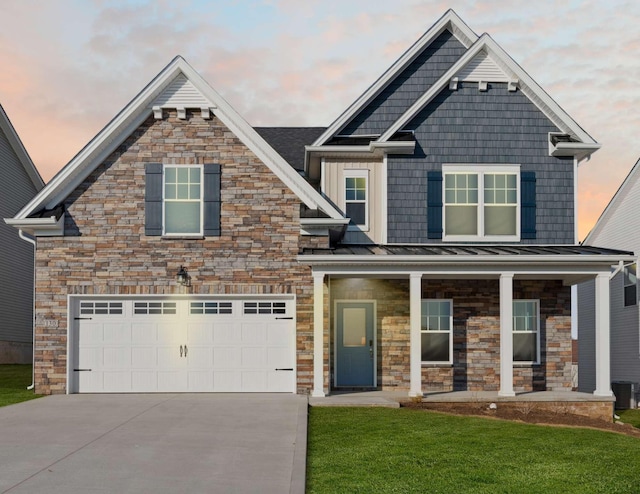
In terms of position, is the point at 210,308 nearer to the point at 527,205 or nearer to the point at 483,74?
the point at 527,205

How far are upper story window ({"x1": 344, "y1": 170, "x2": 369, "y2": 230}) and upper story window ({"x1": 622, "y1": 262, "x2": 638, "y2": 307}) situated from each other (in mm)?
8273

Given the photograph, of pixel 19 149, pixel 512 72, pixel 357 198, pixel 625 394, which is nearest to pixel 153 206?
pixel 357 198

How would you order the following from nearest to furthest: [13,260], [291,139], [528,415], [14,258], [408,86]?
[528,415]
[408,86]
[291,139]
[13,260]
[14,258]

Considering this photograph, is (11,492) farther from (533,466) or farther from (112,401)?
(112,401)

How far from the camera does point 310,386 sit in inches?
712

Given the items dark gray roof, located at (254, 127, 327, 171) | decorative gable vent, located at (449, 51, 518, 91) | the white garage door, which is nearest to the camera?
the white garage door

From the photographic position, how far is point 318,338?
17109 millimetres

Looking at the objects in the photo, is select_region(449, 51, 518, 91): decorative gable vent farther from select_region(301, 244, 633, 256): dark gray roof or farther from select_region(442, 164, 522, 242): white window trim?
select_region(301, 244, 633, 256): dark gray roof

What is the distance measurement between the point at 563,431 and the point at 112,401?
9058mm

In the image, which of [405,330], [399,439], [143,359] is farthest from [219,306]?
[399,439]

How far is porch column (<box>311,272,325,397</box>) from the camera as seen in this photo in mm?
17047

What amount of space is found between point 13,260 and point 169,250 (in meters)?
14.0

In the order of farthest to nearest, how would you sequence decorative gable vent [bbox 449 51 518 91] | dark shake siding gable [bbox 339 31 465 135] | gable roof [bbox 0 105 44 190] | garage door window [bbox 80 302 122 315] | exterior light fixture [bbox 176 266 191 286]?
gable roof [bbox 0 105 44 190]
dark shake siding gable [bbox 339 31 465 135]
decorative gable vent [bbox 449 51 518 91]
garage door window [bbox 80 302 122 315]
exterior light fixture [bbox 176 266 191 286]

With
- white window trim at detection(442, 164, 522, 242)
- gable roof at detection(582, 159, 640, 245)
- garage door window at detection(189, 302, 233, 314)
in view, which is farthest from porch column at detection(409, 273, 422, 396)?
gable roof at detection(582, 159, 640, 245)
